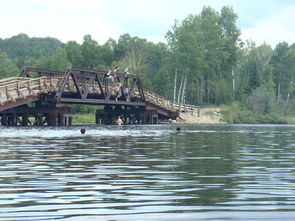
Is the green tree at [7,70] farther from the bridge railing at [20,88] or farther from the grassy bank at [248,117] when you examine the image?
the bridge railing at [20,88]

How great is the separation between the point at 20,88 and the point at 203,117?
37.1 meters

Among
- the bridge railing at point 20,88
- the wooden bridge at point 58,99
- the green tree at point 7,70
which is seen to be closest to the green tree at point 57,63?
the green tree at point 7,70

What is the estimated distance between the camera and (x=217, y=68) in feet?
340

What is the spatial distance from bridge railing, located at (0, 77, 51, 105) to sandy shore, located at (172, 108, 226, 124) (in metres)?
27.6

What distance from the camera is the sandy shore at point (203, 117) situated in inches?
3182

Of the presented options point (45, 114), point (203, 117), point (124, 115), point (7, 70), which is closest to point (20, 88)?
point (45, 114)

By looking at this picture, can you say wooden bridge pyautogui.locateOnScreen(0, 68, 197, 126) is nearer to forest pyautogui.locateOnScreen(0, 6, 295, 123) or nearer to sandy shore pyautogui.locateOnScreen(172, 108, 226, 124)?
sandy shore pyautogui.locateOnScreen(172, 108, 226, 124)

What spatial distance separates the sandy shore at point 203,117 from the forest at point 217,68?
1531 mm

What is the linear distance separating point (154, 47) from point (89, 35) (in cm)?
1768

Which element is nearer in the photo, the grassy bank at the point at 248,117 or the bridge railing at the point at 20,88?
the bridge railing at the point at 20,88

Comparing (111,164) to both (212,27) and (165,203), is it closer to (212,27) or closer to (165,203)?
(165,203)

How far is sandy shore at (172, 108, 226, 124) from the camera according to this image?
8081cm

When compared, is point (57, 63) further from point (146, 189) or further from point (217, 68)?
point (146, 189)

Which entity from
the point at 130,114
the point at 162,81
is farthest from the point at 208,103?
the point at 130,114
